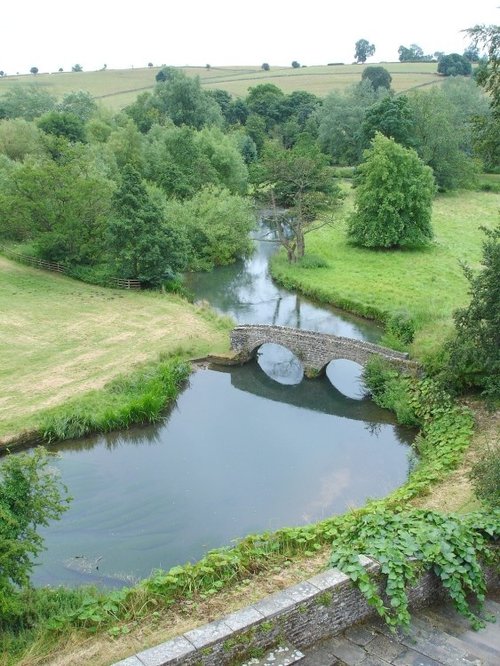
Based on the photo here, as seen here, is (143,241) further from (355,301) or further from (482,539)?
(482,539)

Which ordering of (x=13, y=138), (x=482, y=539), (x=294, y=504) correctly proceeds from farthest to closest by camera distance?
(x=13, y=138) < (x=294, y=504) < (x=482, y=539)

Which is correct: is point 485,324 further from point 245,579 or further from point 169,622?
point 169,622

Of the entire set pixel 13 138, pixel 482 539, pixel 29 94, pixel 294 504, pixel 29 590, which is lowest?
pixel 294 504

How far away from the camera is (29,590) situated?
12320 millimetres

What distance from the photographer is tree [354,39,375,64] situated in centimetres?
14650

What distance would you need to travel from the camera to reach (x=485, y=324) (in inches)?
746

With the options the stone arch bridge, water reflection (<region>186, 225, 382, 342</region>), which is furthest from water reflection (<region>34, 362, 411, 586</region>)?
water reflection (<region>186, 225, 382, 342</region>)

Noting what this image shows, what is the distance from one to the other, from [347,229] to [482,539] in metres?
38.5

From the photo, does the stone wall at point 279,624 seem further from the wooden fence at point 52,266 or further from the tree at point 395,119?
the tree at point 395,119

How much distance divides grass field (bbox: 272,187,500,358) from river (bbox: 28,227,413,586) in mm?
4327

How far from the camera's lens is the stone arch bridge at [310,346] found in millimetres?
24562

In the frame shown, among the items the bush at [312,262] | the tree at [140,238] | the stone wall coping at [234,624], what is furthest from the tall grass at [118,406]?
the bush at [312,262]

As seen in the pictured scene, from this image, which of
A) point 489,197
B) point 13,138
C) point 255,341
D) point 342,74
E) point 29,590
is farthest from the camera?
point 342,74

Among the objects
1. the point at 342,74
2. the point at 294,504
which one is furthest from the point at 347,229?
the point at 342,74
